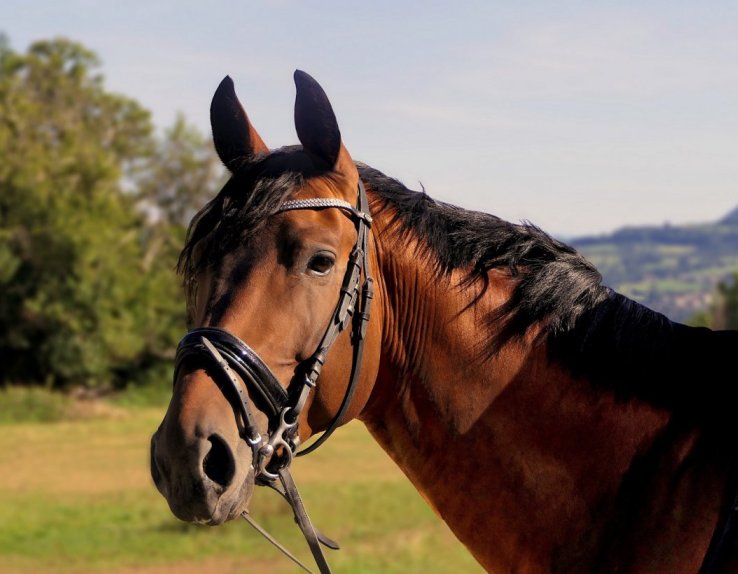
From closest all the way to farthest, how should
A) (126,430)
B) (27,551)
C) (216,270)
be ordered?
1. (216,270)
2. (27,551)
3. (126,430)

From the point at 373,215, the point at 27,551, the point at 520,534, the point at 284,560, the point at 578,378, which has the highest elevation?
the point at 373,215

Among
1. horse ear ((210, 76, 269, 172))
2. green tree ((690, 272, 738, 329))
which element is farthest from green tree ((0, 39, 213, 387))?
horse ear ((210, 76, 269, 172))

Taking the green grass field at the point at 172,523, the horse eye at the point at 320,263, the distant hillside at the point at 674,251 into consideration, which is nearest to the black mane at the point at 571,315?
the horse eye at the point at 320,263

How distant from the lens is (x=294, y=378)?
301cm

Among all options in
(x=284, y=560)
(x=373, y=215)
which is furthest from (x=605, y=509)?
(x=284, y=560)

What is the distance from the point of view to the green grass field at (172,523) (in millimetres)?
15008

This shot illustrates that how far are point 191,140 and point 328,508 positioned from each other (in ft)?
143

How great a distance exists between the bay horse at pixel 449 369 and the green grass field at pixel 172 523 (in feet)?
35.9

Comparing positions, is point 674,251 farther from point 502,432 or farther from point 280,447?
point 280,447

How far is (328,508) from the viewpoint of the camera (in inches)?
772

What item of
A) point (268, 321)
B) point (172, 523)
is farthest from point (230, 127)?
point (172, 523)

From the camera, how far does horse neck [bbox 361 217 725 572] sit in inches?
123

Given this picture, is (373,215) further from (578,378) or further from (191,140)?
(191,140)

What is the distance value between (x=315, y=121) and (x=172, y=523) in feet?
53.8
